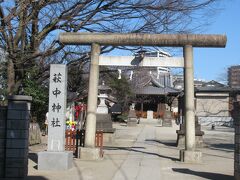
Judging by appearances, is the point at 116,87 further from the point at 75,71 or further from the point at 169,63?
the point at 169,63

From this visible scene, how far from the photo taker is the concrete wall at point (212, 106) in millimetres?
51438

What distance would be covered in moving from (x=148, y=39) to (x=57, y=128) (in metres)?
4.30

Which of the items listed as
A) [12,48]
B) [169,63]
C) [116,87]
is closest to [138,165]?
[169,63]

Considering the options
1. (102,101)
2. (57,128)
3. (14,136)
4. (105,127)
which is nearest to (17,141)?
(14,136)

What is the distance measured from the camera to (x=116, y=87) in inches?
1861

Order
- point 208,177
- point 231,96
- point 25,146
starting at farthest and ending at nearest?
point 231,96 < point 208,177 < point 25,146

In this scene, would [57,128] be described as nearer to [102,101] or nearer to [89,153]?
[89,153]

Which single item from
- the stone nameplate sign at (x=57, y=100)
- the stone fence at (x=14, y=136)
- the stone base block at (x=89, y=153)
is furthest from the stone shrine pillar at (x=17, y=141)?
the stone base block at (x=89, y=153)

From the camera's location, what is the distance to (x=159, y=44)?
13.0m

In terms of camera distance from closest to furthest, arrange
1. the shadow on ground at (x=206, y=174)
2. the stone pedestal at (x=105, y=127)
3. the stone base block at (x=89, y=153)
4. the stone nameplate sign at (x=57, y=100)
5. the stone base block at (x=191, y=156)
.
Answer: the shadow on ground at (x=206, y=174)
the stone nameplate sign at (x=57, y=100)
the stone base block at (x=191, y=156)
the stone base block at (x=89, y=153)
the stone pedestal at (x=105, y=127)

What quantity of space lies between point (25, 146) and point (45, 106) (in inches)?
600

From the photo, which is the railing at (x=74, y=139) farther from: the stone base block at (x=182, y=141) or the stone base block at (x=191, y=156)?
the stone base block at (x=182, y=141)

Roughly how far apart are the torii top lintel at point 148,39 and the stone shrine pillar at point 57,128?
7.18 ft

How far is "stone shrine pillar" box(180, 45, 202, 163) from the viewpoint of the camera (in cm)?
1257
